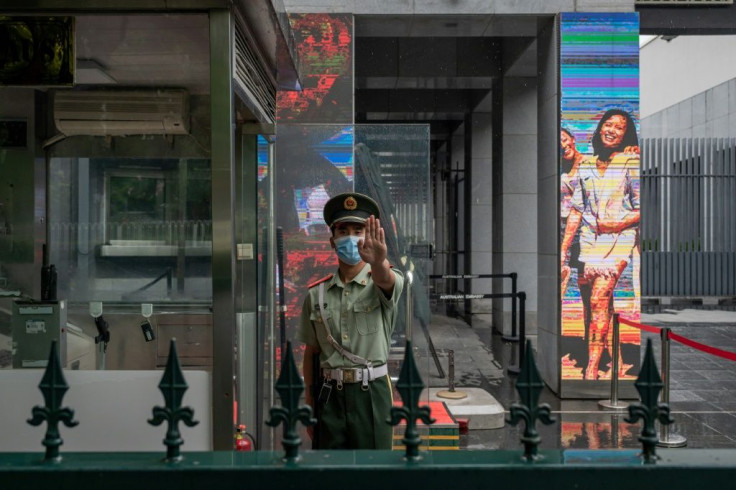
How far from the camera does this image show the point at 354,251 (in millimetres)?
3408

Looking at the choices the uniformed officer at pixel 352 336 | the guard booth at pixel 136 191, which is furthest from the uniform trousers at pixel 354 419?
the guard booth at pixel 136 191

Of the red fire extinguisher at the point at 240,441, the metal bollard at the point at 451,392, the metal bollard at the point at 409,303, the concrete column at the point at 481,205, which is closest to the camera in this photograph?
the red fire extinguisher at the point at 240,441

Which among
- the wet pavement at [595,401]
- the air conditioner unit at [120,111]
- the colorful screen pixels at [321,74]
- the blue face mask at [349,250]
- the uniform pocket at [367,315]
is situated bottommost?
the wet pavement at [595,401]

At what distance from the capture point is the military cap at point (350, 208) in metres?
3.44

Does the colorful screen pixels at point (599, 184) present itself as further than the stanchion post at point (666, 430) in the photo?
Yes

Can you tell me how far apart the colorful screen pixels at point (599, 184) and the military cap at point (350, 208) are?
460 cm

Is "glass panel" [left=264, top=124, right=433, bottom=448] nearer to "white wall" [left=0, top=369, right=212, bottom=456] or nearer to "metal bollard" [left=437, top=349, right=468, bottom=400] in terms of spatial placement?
"metal bollard" [left=437, top=349, right=468, bottom=400]

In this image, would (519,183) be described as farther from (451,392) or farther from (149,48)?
(149,48)

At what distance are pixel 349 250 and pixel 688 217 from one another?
47.9ft

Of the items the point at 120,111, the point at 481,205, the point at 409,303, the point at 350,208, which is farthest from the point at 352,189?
the point at 481,205

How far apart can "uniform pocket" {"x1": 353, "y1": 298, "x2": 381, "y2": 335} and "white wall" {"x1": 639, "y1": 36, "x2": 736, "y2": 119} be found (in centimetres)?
1802

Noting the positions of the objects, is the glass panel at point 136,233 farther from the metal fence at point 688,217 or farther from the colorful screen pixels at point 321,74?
the metal fence at point 688,217

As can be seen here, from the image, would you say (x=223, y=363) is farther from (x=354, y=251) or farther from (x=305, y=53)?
(x=305, y=53)
